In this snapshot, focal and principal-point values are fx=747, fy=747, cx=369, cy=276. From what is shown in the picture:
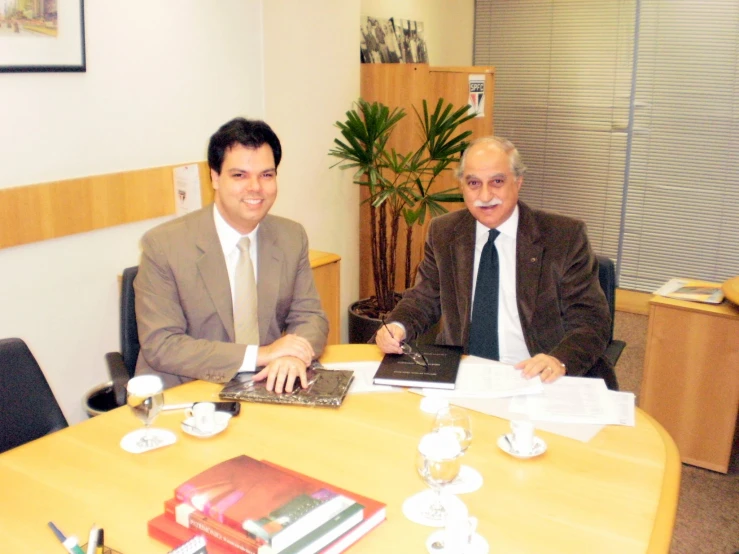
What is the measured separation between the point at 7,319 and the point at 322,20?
89.1 inches

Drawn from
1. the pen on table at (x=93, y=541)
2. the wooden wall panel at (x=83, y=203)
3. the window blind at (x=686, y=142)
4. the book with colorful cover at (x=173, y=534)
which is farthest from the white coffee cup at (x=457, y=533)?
the window blind at (x=686, y=142)

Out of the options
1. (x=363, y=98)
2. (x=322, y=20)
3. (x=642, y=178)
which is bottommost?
(x=642, y=178)

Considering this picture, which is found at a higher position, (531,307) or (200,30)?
(200,30)

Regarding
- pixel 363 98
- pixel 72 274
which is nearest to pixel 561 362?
pixel 72 274

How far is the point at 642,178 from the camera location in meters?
5.49

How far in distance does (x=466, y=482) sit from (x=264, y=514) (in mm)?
448

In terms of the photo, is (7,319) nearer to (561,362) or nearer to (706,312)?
(561,362)

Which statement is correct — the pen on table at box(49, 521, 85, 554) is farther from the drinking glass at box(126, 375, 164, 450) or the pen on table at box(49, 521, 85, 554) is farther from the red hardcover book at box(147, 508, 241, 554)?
the drinking glass at box(126, 375, 164, 450)

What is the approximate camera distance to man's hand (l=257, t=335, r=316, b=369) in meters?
2.09

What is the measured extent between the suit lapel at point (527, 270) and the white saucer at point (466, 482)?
1005mm

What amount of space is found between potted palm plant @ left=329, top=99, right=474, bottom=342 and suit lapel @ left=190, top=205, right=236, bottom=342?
1709 mm

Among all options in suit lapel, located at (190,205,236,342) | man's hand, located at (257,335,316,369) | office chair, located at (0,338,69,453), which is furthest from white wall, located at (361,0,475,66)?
office chair, located at (0,338,69,453)

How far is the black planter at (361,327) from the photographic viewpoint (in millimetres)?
4238

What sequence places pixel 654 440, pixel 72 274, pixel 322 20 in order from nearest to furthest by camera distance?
pixel 654 440 → pixel 72 274 → pixel 322 20
